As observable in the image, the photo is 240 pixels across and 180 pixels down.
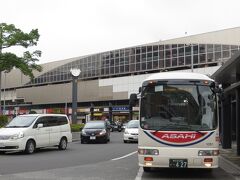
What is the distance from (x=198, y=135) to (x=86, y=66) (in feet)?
286

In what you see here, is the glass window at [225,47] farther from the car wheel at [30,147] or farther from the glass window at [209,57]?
the car wheel at [30,147]

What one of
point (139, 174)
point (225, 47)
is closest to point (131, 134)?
point (139, 174)

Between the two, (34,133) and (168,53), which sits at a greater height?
(168,53)

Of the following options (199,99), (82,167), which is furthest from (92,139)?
(199,99)

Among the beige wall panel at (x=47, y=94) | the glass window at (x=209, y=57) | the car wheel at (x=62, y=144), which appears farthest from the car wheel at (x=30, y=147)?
the beige wall panel at (x=47, y=94)

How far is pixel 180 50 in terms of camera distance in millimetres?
79688

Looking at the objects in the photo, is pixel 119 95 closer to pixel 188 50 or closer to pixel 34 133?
pixel 188 50

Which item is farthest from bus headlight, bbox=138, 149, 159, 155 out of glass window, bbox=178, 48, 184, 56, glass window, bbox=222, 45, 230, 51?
glass window, bbox=178, 48, 184, 56

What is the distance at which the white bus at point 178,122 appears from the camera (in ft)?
39.2

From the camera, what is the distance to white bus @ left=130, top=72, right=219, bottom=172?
1196cm

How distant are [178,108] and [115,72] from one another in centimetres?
7902

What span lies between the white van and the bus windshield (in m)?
8.75

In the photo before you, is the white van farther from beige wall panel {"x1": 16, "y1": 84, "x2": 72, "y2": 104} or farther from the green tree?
beige wall panel {"x1": 16, "y1": 84, "x2": 72, "y2": 104}

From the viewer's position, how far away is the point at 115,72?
300ft
